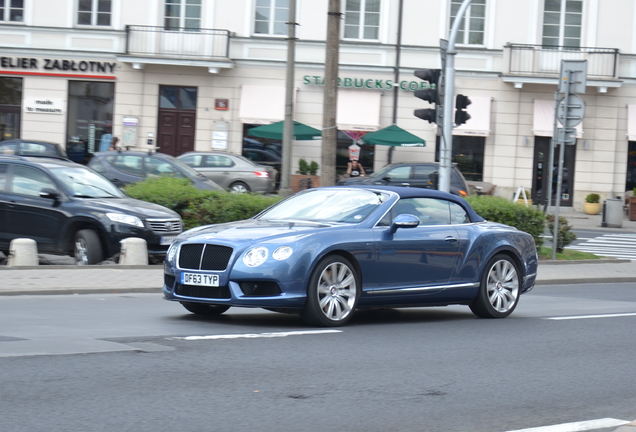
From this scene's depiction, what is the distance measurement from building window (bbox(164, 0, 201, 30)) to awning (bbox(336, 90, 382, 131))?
6068 mm

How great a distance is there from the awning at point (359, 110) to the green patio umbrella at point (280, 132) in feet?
4.74

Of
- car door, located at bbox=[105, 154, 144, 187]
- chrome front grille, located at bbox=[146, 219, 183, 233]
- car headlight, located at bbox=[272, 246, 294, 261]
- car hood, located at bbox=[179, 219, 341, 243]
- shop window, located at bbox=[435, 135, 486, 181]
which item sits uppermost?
shop window, located at bbox=[435, 135, 486, 181]

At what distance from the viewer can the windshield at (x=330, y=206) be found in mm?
10234

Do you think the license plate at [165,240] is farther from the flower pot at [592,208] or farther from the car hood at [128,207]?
the flower pot at [592,208]

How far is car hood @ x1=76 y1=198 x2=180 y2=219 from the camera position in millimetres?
15008

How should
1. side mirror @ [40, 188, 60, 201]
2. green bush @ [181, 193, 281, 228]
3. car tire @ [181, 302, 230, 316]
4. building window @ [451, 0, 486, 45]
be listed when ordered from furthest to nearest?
building window @ [451, 0, 486, 45] → green bush @ [181, 193, 281, 228] → side mirror @ [40, 188, 60, 201] → car tire @ [181, 302, 230, 316]

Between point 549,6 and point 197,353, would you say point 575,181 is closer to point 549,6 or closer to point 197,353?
point 549,6

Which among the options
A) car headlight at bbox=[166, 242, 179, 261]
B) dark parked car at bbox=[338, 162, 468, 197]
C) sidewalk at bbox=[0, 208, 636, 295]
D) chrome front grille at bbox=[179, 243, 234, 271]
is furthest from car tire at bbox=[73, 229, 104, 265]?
dark parked car at bbox=[338, 162, 468, 197]

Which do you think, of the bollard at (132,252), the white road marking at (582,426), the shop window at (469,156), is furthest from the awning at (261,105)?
the white road marking at (582,426)

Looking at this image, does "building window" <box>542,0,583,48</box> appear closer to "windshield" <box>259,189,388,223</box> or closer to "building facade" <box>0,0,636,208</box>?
"building facade" <box>0,0,636,208</box>

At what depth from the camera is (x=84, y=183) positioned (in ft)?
52.0

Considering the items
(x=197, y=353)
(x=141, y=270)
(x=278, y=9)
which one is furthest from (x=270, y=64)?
(x=197, y=353)

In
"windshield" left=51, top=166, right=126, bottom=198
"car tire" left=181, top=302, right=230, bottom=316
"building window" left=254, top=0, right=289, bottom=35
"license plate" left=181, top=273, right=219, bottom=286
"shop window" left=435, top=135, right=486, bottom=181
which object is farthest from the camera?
"building window" left=254, top=0, right=289, bottom=35

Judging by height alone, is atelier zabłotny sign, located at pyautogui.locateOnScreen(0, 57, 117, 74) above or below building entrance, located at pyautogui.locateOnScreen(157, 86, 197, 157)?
above
